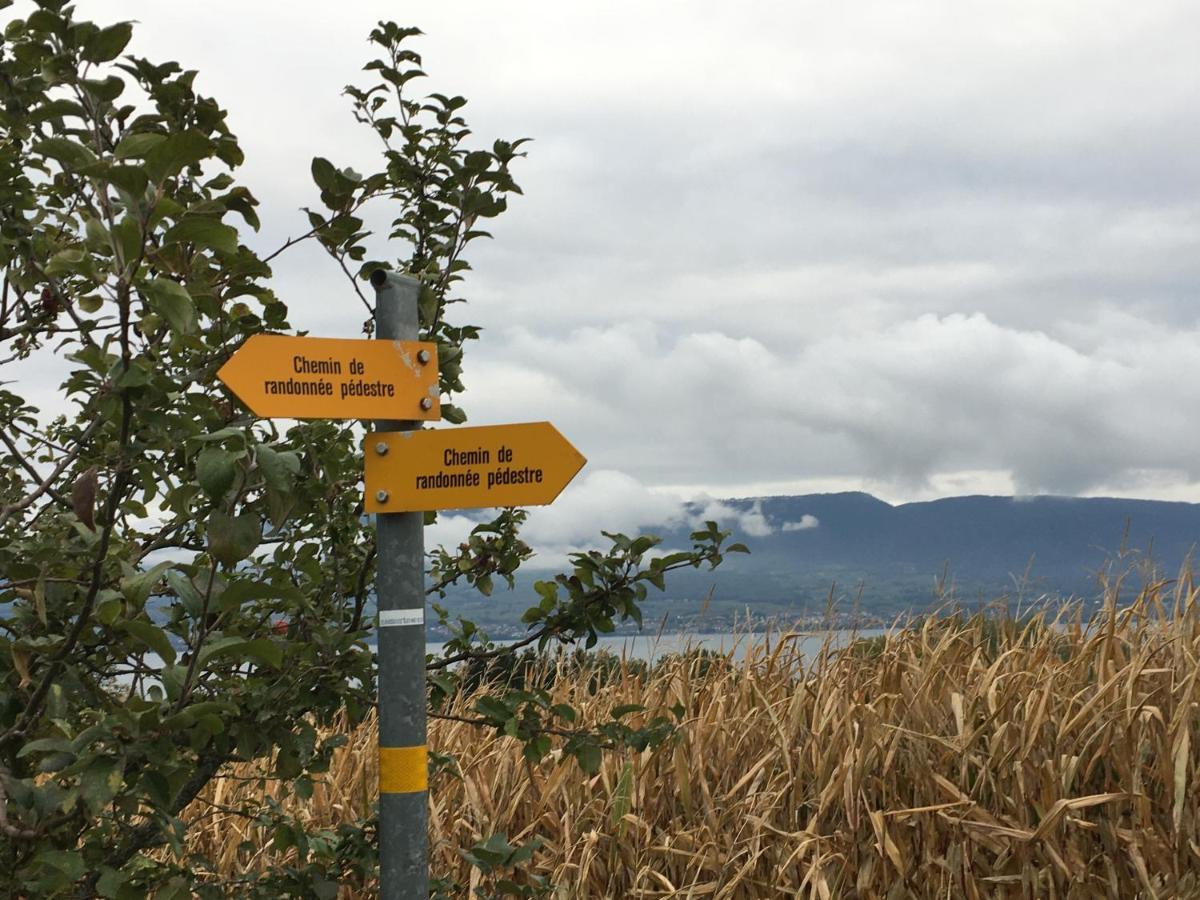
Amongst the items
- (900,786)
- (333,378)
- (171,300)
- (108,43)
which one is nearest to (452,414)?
(333,378)

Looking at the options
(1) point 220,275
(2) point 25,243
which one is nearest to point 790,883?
(1) point 220,275

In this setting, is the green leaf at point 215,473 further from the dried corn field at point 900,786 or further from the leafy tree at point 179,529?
the dried corn field at point 900,786

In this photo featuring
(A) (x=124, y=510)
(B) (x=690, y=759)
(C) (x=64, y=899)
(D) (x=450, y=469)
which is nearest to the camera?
(D) (x=450, y=469)

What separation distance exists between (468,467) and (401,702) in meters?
0.66

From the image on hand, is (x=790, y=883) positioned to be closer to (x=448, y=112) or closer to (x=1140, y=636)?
(x=1140, y=636)

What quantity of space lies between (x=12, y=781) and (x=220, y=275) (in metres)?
1.40

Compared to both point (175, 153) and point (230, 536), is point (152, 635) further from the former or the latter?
point (175, 153)

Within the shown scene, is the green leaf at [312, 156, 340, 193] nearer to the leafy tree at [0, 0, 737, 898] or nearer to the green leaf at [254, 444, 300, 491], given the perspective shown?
the leafy tree at [0, 0, 737, 898]

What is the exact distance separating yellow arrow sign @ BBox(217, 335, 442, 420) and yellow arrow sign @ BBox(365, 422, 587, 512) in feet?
0.39

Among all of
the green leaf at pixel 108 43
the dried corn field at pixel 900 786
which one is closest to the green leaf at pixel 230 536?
the green leaf at pixel 108 43

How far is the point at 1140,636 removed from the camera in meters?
5.66

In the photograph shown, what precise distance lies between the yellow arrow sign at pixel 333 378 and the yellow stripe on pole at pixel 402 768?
2.94ft

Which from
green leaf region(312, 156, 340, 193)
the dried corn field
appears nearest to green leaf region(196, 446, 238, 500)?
green leaf region(312, 156, 340, 193)

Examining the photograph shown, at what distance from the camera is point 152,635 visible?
2.42 meters
